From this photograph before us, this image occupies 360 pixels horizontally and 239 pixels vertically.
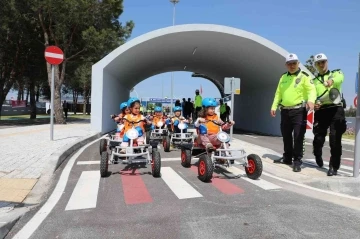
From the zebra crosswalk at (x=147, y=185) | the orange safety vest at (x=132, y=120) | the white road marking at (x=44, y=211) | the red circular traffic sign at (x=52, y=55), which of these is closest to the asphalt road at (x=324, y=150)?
the zebra crosswalk at (x=147, y=185)

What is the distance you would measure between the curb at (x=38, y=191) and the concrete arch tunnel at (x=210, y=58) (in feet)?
19.3

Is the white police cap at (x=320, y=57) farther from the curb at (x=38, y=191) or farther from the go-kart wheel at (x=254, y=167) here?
the curb at (x=38, y=191)

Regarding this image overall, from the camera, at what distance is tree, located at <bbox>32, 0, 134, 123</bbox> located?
19391 millimetres

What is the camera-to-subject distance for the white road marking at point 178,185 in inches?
202

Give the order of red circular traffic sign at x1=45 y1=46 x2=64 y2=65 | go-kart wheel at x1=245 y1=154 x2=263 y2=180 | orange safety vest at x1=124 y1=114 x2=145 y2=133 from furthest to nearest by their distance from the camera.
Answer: red circular traffic sign at x1=45 y1=46 x2=64 y2=65
orange safety vest at x1=124 y1=114 x2=145 y2=133
go-kart wheel at x1=245 y1=154 x2=263 y2=180

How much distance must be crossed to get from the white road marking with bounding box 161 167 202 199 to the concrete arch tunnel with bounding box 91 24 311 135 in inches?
351

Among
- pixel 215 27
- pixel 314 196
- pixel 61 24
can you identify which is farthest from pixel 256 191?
pixel 61 24

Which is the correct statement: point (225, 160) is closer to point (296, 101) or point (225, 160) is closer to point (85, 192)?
point (296, 101)

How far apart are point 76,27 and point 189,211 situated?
19.0 meters

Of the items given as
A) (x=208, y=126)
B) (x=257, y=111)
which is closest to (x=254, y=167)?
(x=208, y=126)

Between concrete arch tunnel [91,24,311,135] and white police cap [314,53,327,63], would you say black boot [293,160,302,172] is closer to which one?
white police cap [314,53,327,63]

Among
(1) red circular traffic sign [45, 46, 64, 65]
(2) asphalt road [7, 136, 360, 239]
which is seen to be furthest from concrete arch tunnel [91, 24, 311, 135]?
(2) asphalt road [7, 136, 360, 239]

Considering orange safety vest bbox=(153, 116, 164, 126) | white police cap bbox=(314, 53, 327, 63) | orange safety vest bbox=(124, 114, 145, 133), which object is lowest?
orange safety vest bbox=(153, 116, 164, 126)

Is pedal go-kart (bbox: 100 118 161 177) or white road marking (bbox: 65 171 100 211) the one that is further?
pedal go-kart (bbox: 100 118 161 177)
